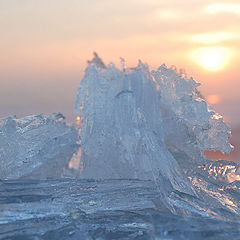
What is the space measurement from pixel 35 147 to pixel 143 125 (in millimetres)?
1961

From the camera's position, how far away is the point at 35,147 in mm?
7770

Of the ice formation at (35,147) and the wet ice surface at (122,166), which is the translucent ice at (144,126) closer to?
the wet ice surface at (122,166)

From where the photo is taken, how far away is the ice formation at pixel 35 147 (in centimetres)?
755

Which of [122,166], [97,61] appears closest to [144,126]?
[122,166]

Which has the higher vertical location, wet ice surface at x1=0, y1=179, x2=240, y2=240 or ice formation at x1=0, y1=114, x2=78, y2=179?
ice formation at x1=0, y1=114, x2=78, y2=179

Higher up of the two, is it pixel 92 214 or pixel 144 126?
pixel 144 126

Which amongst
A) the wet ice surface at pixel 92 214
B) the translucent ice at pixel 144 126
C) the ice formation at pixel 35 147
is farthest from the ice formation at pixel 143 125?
the wet ice surface at pixel 92 214

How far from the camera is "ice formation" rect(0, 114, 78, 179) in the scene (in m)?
7.55

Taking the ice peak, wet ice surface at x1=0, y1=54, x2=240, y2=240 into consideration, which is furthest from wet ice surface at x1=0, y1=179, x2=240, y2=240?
the ice peak

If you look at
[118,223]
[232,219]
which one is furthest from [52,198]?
[232,219]

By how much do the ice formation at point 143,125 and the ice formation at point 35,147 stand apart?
0.39 m

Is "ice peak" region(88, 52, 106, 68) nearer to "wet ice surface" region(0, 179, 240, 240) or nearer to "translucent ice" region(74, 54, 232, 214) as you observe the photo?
"translucent ice" region(74, 54, 232, 214)

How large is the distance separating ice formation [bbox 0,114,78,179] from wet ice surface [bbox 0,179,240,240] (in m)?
0.50

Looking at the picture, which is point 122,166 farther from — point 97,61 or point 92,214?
point 97,61
